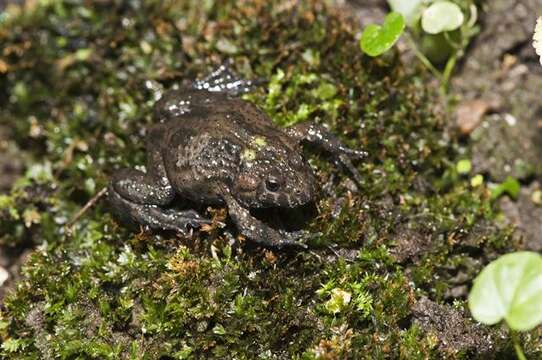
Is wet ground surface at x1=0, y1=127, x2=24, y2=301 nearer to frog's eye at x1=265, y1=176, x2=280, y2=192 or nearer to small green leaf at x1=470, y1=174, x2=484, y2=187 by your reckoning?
frog's eye at x1=265, y1=176, x2=280, y2=192

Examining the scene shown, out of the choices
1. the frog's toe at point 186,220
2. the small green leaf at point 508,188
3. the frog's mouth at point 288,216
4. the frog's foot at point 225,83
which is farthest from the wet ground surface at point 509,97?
the frog's toe at point 186,220

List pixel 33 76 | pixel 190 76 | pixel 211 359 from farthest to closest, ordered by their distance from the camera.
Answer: pixel 33 76, pixel 190 76, pixel 211 359

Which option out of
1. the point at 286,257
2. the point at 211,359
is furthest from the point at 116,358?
the point at 286,257

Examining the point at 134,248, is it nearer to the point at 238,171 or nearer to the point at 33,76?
the point at 238,171

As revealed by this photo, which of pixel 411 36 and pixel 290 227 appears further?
pixel 411 36

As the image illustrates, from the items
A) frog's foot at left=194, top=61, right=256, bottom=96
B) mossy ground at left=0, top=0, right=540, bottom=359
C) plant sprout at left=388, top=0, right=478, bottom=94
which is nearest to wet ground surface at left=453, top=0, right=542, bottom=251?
plant sprout at left=388, top=0, right=478, bottom=94

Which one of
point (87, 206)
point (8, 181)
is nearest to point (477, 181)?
point (87, 206)

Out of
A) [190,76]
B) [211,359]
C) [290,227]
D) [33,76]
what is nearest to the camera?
[211,359]

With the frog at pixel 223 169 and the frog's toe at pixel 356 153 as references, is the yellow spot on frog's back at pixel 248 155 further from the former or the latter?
the frog's toe at pixel 356 153
